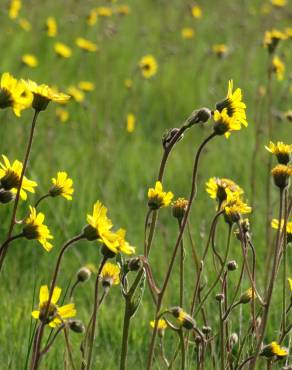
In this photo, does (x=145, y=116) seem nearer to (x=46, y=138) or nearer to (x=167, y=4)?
(x=46, y=138)

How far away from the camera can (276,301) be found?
2848mm

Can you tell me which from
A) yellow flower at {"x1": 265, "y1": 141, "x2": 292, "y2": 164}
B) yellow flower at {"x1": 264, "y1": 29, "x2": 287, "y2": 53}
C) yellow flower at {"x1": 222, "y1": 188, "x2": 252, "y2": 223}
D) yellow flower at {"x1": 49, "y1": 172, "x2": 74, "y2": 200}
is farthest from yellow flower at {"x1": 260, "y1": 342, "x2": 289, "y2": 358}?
yellow flower at {"x1": 264, "y1": 29, "x2": 287, "y2": 53}

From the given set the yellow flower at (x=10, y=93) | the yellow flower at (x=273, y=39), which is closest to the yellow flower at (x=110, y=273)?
the yellow flower at (x=10, y=93)

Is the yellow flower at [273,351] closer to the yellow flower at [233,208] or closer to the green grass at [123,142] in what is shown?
the yellow flower at [233,208]

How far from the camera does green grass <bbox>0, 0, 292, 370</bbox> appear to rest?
281cm

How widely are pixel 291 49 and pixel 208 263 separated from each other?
4254 mm

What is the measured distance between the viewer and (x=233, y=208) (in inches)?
77.2

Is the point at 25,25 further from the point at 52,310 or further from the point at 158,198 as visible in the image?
the point at 52,310

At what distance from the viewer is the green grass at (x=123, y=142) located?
2.81 metres

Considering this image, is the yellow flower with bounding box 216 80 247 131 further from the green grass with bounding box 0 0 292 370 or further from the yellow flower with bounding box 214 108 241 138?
the green grass with bounding box 0 0 292 370

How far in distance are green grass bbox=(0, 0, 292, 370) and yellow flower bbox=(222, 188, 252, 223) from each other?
608 millimetres

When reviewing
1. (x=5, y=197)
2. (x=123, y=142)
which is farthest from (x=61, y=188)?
(x=123, y=142)

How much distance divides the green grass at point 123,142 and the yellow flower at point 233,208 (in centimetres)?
61

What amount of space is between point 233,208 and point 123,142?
2.70 m
